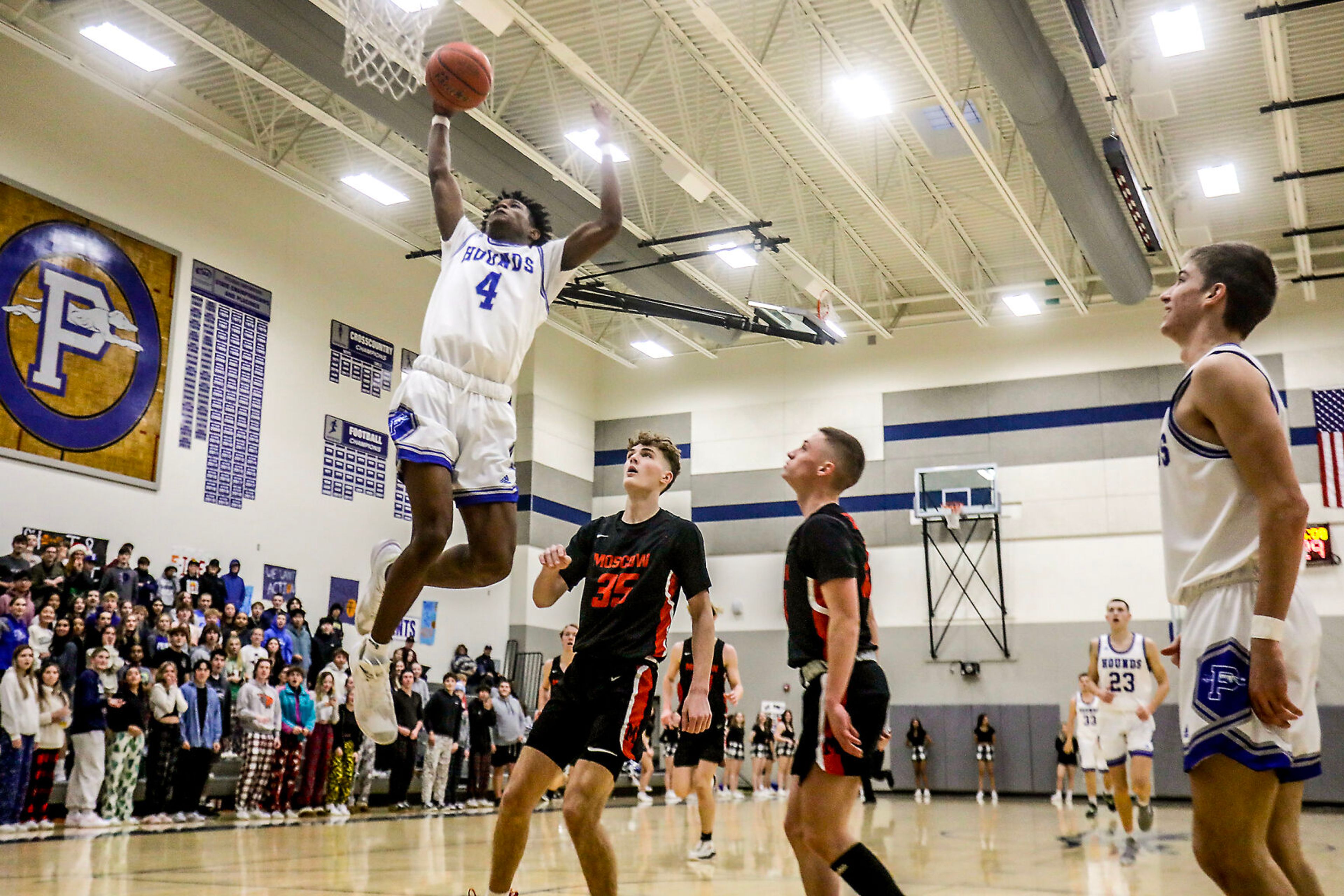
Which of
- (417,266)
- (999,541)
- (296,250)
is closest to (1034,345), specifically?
(999,541)

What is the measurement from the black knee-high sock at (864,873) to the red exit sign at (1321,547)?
19.3m

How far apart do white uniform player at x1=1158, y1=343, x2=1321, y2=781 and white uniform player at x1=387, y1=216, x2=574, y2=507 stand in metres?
2.41

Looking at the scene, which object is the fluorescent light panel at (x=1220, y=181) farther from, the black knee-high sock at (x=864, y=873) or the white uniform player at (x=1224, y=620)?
the black knee-high sock at (x=864, y=873)

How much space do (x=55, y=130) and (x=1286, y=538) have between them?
646 inches

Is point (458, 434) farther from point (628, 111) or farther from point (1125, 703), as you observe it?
point (628, 111)

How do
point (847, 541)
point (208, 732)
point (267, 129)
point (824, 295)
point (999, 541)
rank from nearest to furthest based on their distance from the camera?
point (847, 541), point (208, 732), point (267, 129), point (824, 295), point (999, 541)

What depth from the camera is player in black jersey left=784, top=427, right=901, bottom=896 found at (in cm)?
366

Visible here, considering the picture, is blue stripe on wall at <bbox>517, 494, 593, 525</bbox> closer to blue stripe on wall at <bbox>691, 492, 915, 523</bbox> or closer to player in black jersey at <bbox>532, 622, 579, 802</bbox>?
blue stripe on wall at <bbox>691, 492, 915, 523</bbox>

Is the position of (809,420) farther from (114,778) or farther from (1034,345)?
(114,778)

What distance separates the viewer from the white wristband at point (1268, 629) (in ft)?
8.48

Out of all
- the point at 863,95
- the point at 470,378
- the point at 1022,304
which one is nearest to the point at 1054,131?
the point at 863,95

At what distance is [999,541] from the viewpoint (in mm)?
22391

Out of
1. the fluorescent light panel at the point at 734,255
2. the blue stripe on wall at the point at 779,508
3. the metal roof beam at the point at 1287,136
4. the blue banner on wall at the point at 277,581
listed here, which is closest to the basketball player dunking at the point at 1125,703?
the metal roof beam at the point at 1287,136

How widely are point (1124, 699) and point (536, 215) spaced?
23.8ft
